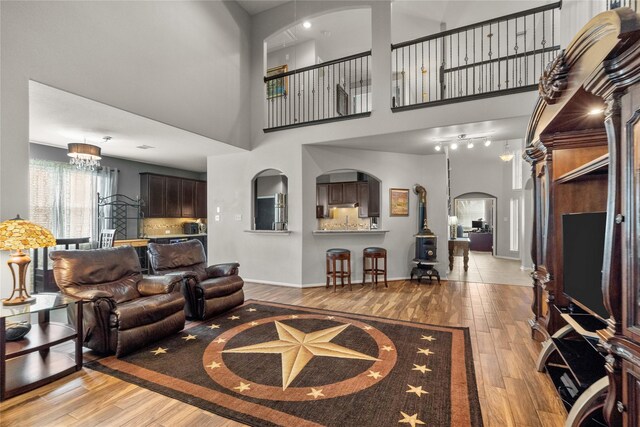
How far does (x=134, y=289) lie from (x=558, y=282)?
427 centimetres

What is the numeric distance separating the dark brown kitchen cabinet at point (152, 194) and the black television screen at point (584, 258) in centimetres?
803

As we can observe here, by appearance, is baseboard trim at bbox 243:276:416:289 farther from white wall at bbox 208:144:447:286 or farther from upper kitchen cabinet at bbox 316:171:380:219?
upper kitchen cabinet at bbox 316:171:380:219

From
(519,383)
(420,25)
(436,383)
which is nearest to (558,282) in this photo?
(519,383)

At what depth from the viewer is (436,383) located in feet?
7.46

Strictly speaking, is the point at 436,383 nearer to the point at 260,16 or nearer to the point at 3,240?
the point at 3,240

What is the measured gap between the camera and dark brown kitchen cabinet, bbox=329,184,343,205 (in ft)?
28.2

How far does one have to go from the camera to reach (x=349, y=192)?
335 inches

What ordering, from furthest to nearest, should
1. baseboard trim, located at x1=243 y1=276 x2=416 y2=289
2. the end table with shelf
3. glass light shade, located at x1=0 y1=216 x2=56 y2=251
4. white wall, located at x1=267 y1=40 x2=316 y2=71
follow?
white wall, located at x1=267 y1=40 x2=316 y2=71 < baseboard trim, located at x1=243 y1=276 x2=416 y2=289 < glass light shade, located at x1=0 y1=216 x2=56 y2=251 < the end table with shelf

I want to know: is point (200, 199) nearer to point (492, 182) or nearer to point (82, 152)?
point (82, 152)

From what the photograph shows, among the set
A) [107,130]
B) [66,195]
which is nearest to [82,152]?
[107,130]

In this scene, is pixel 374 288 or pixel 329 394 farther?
pixel 374 288

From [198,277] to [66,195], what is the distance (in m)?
4.29

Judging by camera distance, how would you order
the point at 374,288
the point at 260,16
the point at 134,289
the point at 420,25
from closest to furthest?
1. the point at 134,289
2. the point at 374,288
3. the point at 260,16
4. the point at 420,25

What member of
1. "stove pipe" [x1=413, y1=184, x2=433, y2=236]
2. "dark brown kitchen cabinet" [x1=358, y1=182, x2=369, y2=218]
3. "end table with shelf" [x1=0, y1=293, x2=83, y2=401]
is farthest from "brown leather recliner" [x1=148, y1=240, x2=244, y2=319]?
"dark brown kitchen cabinet" [x1=358, y1=182, x2=369, y2=218]
